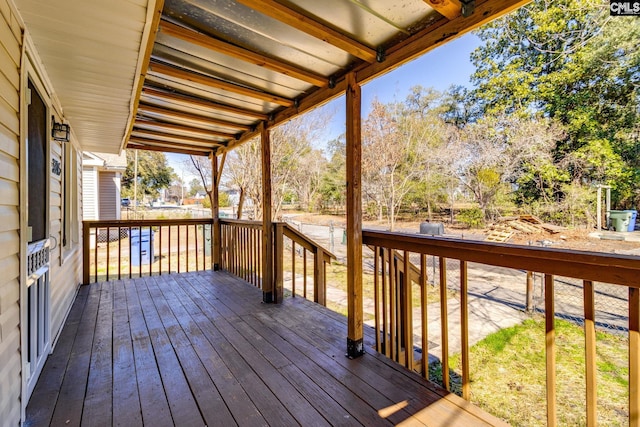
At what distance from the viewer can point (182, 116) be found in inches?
123

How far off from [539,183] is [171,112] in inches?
549

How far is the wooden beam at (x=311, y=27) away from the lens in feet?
4.68

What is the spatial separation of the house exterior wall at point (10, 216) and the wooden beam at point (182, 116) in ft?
5.15

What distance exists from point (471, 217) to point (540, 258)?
1302cm

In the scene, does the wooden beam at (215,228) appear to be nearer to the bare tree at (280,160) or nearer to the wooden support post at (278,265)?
the wooden support post at (278,265)

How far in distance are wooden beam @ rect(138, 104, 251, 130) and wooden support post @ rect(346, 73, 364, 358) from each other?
1.92m

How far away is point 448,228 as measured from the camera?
509 inches

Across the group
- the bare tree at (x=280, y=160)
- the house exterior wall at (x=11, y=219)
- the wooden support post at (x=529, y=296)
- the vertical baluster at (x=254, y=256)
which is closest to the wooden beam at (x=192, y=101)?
the house exterior wall at (x=11, y=219)

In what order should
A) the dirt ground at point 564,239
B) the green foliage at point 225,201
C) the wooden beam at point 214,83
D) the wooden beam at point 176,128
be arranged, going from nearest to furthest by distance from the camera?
1. the wooden beam at point 214,83
2. the wooden beam at point 176,128
3. the dirt ground at point 564,239
4. the green foliage at point 225,201

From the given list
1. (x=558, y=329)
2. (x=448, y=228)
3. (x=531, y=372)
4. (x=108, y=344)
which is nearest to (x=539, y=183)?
(x=448, y=228)

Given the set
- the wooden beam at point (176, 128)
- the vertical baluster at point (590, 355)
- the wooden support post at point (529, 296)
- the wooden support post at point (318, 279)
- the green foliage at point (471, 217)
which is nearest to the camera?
the vertical baluster at point (590, 355)

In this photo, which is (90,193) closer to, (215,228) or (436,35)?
(215,228)

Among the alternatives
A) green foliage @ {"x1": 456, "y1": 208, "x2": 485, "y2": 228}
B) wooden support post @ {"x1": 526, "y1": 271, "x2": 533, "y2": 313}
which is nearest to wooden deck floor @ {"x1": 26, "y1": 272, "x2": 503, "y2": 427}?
wooden support post @ {"x1": 526, "y1": 271, "x2": 533, "y2": 313}

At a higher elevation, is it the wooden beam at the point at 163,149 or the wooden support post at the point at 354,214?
the wooden beam at the point at 163,149
